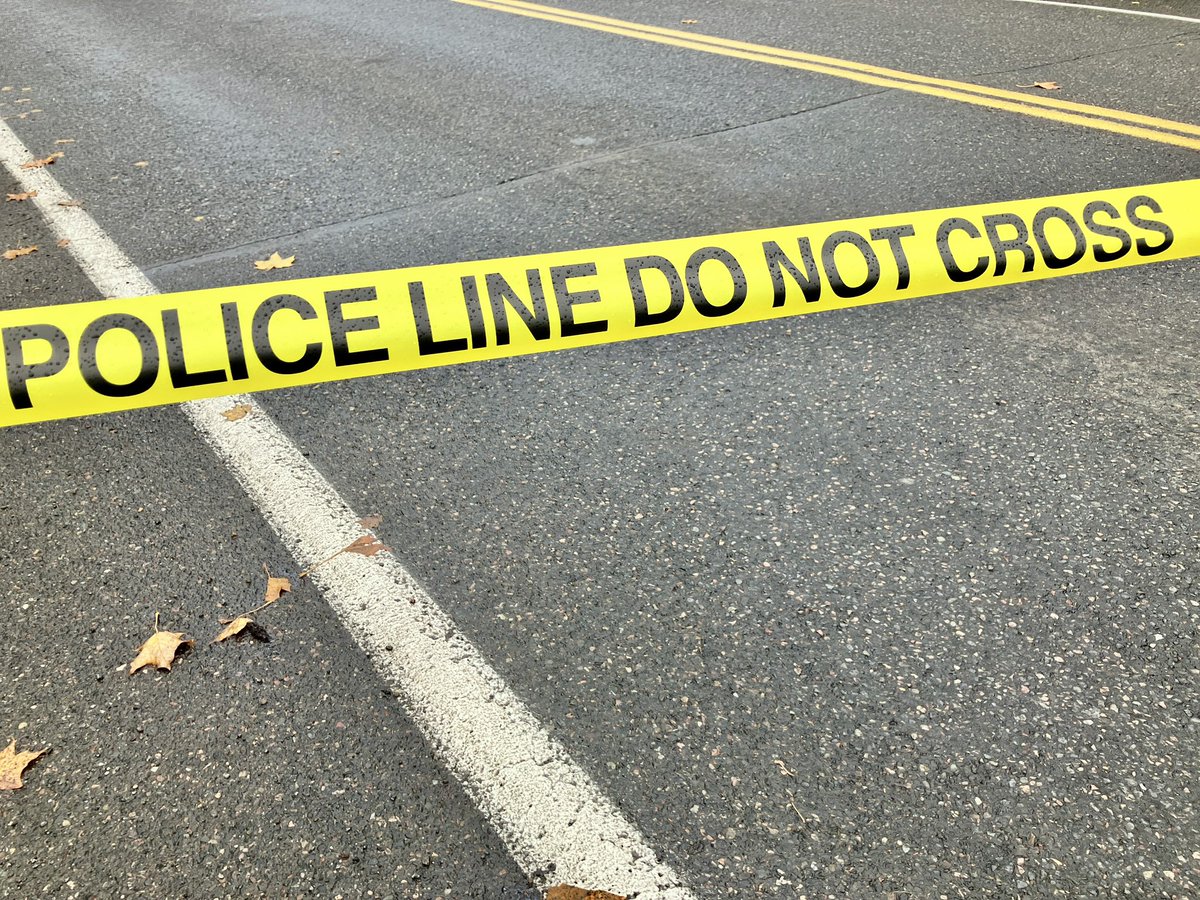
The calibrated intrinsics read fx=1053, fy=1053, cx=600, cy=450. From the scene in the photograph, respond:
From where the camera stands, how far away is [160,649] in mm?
2584

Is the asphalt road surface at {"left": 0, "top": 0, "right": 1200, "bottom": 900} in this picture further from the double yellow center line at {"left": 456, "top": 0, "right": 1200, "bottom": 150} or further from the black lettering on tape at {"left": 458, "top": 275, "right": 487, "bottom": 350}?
the black lettering on tape at {"left": 458, "top": 275, "right": 487, "bottom": 350}

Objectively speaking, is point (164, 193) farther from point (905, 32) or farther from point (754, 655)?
point (905, 32)

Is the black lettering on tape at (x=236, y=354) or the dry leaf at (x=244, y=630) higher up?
the black lettering on tape at (x=236, y=354)

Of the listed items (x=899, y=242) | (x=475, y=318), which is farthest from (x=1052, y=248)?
(x=475, y=318)

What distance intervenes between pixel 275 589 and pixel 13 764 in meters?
0.71

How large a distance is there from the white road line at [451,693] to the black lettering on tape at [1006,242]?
1977 mm

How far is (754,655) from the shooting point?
8.23 ft

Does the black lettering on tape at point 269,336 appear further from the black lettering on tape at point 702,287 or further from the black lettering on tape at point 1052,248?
the black lettering on tape at point 1052,248

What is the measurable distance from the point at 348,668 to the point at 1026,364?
2.48 metres

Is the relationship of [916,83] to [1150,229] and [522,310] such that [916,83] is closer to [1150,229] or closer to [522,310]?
[1150,229]

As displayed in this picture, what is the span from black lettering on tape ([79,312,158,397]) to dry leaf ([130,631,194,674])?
62 centimetres

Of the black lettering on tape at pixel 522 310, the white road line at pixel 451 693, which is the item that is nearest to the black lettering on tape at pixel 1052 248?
the black lettering on tape at pixel 522 310

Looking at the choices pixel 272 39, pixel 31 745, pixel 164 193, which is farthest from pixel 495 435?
pixel 272 39

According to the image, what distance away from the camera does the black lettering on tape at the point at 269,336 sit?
278 centimetres
